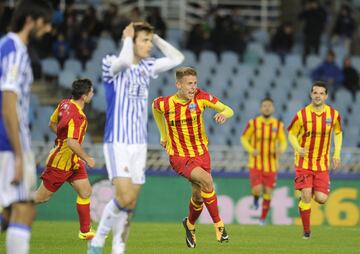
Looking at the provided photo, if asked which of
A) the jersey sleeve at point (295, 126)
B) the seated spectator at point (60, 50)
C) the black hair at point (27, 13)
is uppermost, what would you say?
the black hair at point (27, 13)

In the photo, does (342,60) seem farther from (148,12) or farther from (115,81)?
(115,81)

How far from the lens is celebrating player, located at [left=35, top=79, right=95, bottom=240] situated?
1309cm

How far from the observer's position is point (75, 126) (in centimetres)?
1301

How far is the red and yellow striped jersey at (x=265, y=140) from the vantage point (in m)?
19.3

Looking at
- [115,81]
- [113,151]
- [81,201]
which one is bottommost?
[81,201]

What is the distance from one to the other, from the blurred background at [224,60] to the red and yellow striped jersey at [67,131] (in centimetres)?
656

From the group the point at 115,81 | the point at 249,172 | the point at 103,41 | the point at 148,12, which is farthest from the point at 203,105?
the point at 148,12

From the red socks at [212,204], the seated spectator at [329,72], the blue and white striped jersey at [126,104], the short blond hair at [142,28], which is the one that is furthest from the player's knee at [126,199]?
the seated spectator at [329,72]

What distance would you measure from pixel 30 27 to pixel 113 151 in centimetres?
186

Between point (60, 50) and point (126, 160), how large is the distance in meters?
14.3

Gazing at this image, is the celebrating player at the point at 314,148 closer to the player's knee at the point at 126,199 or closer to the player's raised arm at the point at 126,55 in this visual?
the player's knee at the point at 126,199

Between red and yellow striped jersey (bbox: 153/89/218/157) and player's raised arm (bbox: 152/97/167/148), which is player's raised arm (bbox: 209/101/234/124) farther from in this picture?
player's raised arm (bbox: 152/97/167/148)

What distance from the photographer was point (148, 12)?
26.2 meters

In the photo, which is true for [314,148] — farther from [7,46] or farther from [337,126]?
[7,46]
